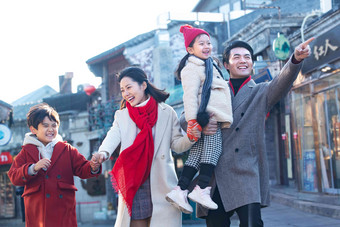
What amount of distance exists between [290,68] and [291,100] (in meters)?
9.93

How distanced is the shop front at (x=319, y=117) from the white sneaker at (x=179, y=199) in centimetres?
782

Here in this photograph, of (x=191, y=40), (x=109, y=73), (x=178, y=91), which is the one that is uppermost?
(x=109, y=73)

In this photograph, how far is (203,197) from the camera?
3.57m

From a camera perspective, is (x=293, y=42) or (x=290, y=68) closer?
(x=290, y=68)

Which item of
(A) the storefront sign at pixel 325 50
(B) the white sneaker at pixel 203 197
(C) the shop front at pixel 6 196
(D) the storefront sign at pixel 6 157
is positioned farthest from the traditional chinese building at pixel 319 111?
(C) the shop front at pixel 6 196

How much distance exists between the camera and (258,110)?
12.8 feet

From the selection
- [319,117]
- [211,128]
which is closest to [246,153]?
[211,128]

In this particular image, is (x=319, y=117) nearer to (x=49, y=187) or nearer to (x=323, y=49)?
(x=323, y=49)

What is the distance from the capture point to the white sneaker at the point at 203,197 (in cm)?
355

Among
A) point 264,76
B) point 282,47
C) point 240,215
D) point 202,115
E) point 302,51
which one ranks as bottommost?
point 240,215

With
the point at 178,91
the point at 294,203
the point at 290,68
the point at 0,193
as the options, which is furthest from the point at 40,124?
the point at 0,193

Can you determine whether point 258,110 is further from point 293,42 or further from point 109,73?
point 109,73

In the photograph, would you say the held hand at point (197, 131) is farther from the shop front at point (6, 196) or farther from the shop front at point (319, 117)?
the shop front at point (6, 196)

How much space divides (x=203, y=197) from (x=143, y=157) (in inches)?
26.2
